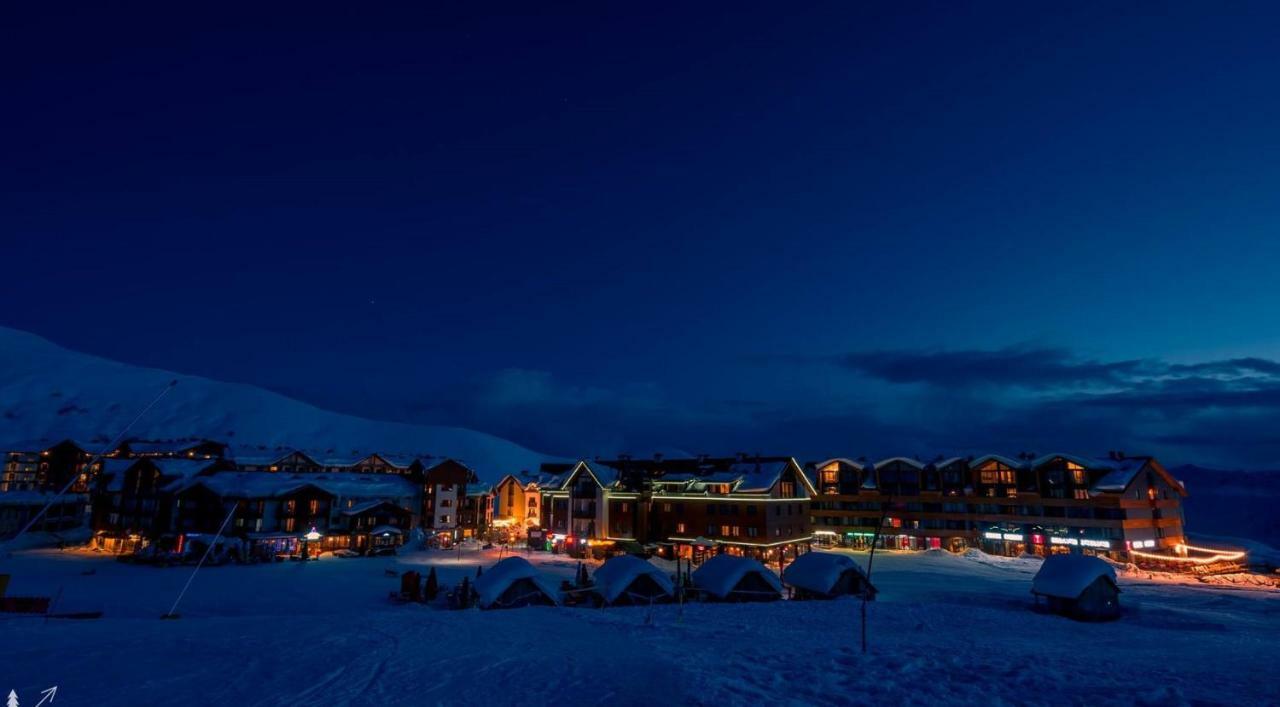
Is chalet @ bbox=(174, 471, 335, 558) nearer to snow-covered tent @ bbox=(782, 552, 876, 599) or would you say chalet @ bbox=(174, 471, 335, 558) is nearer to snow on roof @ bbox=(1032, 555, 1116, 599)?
snow-covered tent @ bbox=(782, 552, 876, 599)

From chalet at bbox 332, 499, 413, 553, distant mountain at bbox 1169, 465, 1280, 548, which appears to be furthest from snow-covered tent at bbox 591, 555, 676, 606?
distant mountain at bbox 1169, 465, 1280, 548

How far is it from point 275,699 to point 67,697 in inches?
204

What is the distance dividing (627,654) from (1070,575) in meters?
30.7

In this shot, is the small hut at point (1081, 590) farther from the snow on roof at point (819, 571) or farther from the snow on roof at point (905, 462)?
the snow on roof at point (905, 462)

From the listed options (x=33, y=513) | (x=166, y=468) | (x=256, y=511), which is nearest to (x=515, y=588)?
(x=256, y=511)

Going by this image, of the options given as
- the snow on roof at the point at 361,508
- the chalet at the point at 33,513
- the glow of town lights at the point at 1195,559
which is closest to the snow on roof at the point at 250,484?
the snow on roof at the point at 361,508

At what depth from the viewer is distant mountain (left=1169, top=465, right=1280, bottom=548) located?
126m

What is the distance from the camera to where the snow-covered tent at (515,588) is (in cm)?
3516

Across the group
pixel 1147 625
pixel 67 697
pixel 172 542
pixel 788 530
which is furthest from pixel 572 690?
pixel 172 542

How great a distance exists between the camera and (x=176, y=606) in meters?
34.1

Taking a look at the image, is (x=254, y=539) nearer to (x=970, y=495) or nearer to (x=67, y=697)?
(x=67, y=697)

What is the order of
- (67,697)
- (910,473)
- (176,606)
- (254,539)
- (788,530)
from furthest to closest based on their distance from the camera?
1. (910,473)
2. (788,530)
3. (254,539)
4. (176,606)
5. (67,697)

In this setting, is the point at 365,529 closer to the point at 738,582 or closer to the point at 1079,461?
the point at 738,582

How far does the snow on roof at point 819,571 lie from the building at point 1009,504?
78.6ft
